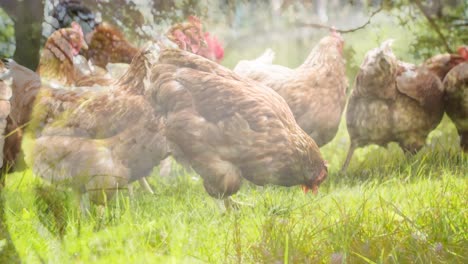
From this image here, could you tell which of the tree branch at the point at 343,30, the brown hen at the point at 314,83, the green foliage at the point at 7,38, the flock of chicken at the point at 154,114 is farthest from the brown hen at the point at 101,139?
the tree branch at the point at 343,30

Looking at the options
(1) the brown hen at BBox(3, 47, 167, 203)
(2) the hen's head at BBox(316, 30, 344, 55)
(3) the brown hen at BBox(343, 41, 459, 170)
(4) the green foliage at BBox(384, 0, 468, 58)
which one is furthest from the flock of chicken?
(4) the green foliage at BBox(384, 0, 468, 58)

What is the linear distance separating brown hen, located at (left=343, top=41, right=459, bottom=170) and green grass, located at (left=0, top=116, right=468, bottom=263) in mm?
241

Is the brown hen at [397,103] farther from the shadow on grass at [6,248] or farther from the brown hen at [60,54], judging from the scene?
the shadow on grass at [6,248]

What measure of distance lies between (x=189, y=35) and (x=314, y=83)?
47 centimetres

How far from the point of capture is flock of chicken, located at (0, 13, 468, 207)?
6.34 feet

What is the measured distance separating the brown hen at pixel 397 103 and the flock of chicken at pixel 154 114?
0.29 metres

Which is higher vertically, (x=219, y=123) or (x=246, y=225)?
(x=219, y=123)

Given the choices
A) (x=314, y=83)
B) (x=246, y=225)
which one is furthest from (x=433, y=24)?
(x=246, y=225)

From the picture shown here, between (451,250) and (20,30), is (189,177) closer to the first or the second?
(20,30)

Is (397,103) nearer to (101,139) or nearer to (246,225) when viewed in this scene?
(246,225)

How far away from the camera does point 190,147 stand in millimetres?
1938

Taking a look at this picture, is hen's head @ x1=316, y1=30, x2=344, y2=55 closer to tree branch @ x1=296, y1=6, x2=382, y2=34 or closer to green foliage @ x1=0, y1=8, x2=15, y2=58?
tree branch @ x1=296, y1=6, x2=382, y2=34

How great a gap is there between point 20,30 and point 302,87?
96cm

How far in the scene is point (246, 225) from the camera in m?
1.95
